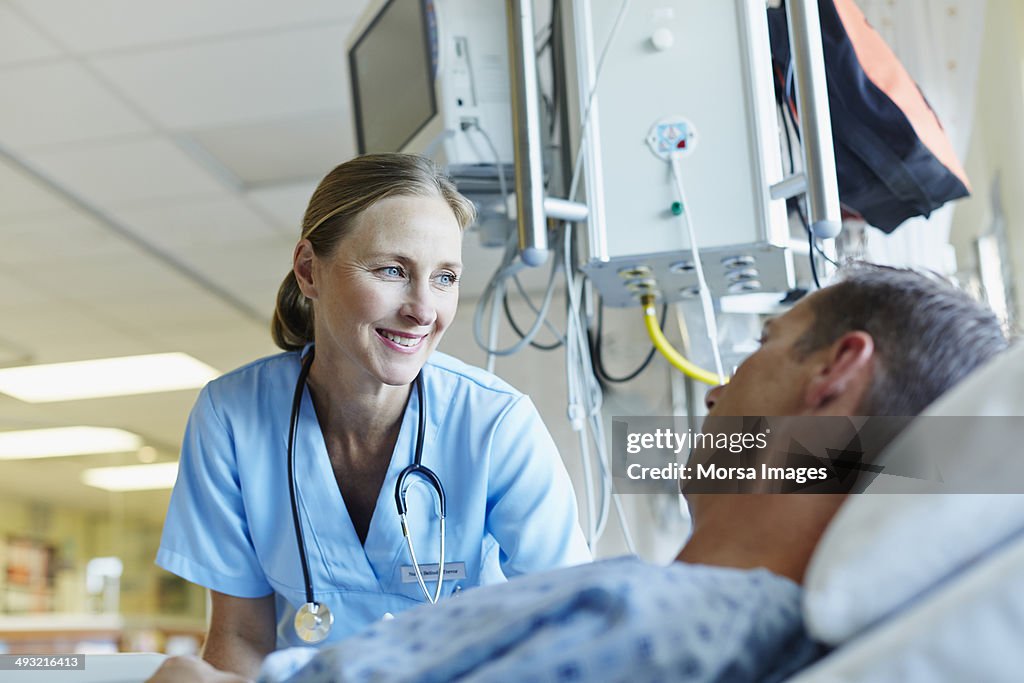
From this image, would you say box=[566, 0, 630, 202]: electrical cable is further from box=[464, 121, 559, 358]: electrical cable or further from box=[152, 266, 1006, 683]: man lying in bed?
box=[152, 266, 1006, 683]: man lying in bed

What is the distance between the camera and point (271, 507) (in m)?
1.42

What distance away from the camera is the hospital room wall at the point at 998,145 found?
280 cm

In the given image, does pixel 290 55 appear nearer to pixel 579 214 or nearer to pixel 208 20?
pixel 208 20

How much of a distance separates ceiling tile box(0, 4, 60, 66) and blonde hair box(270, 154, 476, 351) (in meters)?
1.68

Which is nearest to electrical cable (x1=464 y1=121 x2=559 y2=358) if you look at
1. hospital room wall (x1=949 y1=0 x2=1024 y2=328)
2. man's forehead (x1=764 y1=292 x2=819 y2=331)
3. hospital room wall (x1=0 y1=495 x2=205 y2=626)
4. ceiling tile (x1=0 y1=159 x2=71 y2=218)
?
man's forehead (x1=764 y1=292 x2=819 y2=331)

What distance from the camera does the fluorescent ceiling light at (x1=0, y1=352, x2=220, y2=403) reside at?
18.1 ft

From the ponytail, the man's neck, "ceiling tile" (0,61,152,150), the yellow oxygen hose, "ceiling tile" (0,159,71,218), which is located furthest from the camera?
"ceiling tile" (0,159,71,218)

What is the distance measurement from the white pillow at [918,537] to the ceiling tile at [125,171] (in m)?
3.09

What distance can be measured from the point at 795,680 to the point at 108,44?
2732 millimetres

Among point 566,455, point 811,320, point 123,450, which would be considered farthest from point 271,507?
point 123,450

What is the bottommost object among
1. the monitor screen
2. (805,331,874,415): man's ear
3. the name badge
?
the name badge

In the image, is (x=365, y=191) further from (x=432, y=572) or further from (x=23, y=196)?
(x=23, y=196)

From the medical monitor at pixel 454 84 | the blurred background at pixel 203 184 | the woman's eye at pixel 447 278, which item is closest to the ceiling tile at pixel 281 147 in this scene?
the blurred background at pixel 203 184

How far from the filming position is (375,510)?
1.37m
